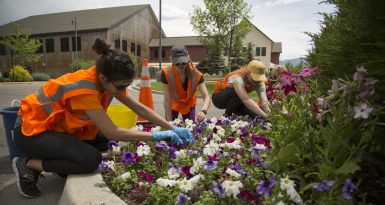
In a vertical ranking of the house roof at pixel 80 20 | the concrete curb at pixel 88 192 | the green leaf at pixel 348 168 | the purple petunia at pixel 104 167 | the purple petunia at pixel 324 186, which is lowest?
the concrete curb at pixel 88 192

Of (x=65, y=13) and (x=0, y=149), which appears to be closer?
(x=0, y=149)

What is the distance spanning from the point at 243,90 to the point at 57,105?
7.73ft

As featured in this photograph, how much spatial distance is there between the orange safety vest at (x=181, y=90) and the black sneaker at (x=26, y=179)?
219cm

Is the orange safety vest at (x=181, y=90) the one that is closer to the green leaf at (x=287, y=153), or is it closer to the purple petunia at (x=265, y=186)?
the green leaf at (x=287, y=153)

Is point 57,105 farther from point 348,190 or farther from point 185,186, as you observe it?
point 348,190

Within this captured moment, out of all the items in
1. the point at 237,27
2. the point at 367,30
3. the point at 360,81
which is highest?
the point at 237,27

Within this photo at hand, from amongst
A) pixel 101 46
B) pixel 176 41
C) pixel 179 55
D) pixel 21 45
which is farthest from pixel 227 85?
pixel 176 41

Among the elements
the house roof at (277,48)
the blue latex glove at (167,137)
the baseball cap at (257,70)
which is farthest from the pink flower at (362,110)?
the house roof at (277,48)

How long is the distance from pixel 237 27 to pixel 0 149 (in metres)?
19.8

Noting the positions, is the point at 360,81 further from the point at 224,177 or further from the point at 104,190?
the point at 104,190

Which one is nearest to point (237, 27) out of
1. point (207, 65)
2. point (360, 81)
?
point (207, 65)

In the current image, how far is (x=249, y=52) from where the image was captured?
38.8 meters

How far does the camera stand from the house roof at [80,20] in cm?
3669

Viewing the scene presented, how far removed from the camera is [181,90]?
4.31m
